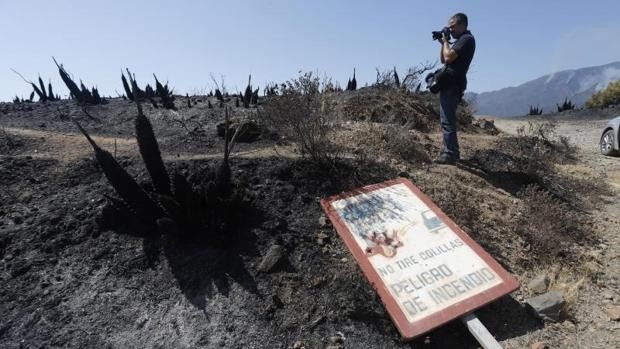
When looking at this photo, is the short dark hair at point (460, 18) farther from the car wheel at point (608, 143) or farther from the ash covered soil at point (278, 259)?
the car wheel at point (608, 143)

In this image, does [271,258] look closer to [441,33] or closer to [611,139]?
[441,33]

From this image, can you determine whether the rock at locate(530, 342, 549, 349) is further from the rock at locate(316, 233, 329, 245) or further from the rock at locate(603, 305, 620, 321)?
the rock at locate(316, 233, 329, 245)

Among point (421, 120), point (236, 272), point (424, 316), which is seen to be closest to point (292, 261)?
point (236, 272)

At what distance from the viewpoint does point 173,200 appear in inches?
136

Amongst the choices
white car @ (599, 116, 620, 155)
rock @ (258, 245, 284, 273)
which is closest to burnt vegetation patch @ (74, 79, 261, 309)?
rock @ (258, 245, 284, 273)

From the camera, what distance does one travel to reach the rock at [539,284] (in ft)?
11.4

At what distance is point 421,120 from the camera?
7.86 m

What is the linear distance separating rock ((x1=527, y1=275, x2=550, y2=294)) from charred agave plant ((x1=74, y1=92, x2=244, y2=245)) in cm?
267

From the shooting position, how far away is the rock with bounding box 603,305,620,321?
3215mm

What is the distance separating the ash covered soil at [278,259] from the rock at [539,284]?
0.37 feet

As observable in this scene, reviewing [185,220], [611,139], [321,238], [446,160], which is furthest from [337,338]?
[611,139]

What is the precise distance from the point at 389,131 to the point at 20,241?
453 cm

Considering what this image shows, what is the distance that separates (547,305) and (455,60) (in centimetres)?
301

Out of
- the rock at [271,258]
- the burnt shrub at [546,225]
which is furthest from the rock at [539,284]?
the rock at [271,258]
